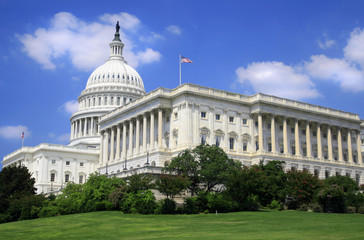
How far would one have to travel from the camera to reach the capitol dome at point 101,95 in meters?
138

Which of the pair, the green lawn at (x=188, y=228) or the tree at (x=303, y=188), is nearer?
the green lawn at (x=188, y=228)

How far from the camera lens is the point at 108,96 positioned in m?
143

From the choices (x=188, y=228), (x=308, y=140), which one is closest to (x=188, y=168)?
(x=188, y=228)

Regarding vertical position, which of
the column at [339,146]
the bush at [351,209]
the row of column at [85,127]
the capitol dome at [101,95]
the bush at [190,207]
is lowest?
the bush at [351,209]

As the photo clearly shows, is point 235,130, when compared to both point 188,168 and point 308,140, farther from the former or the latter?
point 188,168

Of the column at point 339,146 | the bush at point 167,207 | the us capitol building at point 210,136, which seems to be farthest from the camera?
the column at point 339,146

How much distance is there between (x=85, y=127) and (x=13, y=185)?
64.7 meters

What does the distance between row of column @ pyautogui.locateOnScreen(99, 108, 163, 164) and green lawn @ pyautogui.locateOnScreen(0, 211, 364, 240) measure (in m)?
34.3

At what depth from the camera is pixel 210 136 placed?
83.4m

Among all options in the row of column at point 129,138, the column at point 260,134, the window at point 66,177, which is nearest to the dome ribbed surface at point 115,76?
the window at point 66,177

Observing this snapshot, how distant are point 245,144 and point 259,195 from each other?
2514 cm

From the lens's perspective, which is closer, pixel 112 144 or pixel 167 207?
pixel 167 207

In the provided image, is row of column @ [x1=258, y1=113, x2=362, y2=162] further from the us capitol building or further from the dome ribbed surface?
the dome ribbed surface

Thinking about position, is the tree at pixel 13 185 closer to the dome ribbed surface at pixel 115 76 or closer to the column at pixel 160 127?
the column at pixel 160 127
